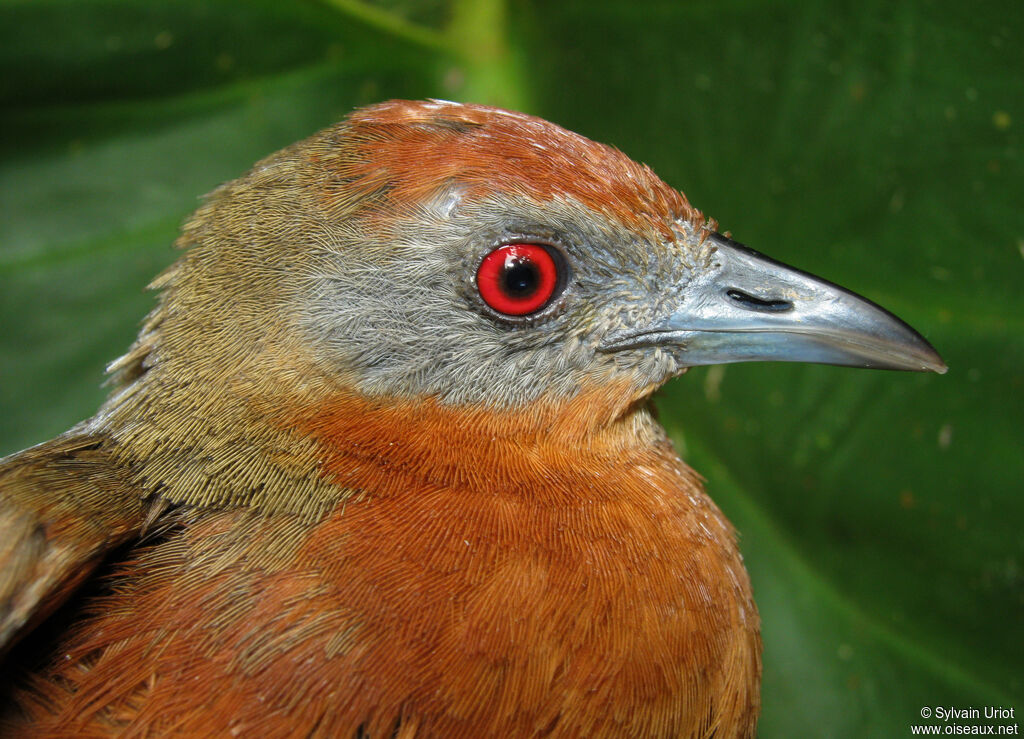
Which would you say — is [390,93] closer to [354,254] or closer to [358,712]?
[354,254]

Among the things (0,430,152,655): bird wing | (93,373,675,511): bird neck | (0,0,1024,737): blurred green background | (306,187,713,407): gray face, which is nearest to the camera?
(0,430,152,655): bird wing

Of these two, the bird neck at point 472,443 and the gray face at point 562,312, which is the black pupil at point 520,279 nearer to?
the gray face at point 562,312

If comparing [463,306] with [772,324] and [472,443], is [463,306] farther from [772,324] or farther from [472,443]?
[772,324]

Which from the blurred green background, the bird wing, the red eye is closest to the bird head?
the red eye

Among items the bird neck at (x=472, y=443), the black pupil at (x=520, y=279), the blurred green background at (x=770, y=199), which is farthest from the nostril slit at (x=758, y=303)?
the blurred green background at (x=770, y=199)

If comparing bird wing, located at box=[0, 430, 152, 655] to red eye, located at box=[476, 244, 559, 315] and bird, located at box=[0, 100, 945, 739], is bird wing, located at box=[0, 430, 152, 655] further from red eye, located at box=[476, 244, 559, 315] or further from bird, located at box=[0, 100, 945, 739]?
red eye, located at box=[476, 244, 559, 315]

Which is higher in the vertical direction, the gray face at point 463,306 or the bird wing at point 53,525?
the gray face at point 463,306
